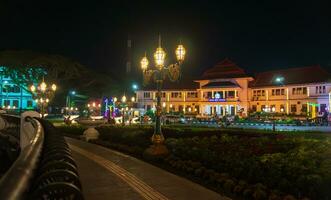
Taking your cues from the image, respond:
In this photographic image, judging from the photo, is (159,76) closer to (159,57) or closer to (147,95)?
(159,57)

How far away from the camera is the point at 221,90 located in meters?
75.6

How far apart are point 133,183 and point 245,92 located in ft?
213

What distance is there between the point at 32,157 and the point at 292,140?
1214cm

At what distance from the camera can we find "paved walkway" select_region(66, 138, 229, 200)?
912 cm

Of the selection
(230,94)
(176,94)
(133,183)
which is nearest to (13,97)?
(176,94)

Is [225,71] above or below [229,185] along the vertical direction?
above

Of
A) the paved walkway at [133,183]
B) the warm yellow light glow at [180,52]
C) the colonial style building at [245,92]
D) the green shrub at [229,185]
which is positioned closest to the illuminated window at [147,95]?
the colonial style building at [245,92]

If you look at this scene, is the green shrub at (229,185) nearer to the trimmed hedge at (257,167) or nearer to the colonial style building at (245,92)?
the trimmed hedge at (257,167)

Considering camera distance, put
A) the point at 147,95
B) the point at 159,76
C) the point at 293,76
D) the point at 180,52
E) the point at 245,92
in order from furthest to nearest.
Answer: the point at 147,95 < the point at 245,92 < the point at 293,76 < the point at 180,52 < the point at 159,76

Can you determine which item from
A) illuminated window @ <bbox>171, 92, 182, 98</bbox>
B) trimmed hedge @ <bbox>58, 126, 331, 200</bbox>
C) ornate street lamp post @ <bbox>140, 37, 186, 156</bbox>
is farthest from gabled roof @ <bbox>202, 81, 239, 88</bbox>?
trimmed hedge @ <bbox>58, 126, 331, 200</bbox>

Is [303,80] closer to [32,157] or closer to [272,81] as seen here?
[272,81]

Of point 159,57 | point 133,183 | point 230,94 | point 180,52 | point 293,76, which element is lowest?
point 133,183

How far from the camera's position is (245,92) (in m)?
73.8

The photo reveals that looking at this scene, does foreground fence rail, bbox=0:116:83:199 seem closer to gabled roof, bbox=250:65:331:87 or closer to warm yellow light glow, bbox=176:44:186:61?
warm yellow light glow, bbox=176:44:186:61
